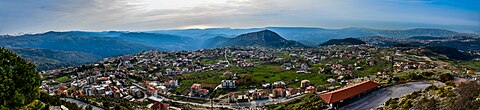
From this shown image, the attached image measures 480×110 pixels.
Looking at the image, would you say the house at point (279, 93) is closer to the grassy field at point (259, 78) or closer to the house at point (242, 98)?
the house at point (242, 98)

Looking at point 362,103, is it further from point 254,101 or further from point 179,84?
point 179,84

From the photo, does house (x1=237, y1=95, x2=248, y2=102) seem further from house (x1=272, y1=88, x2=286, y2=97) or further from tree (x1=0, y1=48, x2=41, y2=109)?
tree (x1=0, y1=48, x2=41, y2=109)

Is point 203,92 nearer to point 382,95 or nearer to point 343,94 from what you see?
point 343,94

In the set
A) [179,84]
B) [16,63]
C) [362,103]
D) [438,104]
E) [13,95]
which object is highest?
[16,63]

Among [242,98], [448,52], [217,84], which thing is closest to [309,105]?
[242,98]

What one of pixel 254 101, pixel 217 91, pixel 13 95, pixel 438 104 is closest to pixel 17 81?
pixel 13 95
